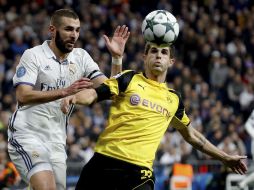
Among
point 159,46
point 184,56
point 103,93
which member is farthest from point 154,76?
point 184,56

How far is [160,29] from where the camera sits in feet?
25.0

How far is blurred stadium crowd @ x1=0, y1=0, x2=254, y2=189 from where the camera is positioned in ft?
55.5

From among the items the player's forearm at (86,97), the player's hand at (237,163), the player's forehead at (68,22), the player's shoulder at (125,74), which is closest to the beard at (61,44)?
the player's forehead at (68,22)

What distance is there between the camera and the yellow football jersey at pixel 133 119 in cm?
702

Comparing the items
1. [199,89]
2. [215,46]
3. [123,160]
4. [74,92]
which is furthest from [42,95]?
[215,46]

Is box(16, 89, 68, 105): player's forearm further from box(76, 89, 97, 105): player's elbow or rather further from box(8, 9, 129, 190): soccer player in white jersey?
box(76, 89, 97, 105): player's elbow

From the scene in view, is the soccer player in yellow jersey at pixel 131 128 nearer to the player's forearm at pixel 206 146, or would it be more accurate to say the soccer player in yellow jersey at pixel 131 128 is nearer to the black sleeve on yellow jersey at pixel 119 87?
the black sleeve on yellow jersey at pixel 119 87

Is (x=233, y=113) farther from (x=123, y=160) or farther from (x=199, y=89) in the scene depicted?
(x=123, y=160)

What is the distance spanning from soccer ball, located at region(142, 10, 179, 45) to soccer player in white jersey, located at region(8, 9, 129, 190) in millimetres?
329

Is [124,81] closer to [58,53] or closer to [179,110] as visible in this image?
[179,110]

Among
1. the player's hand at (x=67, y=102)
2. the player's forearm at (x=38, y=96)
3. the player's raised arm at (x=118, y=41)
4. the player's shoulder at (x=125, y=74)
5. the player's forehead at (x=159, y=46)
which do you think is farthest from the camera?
the player's raised arm at (x=118, y=41)

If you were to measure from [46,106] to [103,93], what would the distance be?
1.12 m

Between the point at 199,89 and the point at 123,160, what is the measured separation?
43.3 ft

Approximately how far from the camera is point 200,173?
48.6 ft
